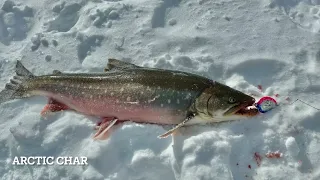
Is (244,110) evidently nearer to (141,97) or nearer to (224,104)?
(224,104)

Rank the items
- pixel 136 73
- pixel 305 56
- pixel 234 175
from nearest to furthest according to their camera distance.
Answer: pixel 234 175 < pixel 136 73 < pixel 305 56

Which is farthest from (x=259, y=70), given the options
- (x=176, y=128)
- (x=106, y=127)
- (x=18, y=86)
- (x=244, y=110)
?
(x=18, y=86)

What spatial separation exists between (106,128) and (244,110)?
158 centimetres

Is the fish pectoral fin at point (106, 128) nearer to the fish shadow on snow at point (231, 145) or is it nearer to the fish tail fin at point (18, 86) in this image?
the fish shadow on snow at point (231, 145)

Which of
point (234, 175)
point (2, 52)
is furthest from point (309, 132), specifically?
point (2, 52)

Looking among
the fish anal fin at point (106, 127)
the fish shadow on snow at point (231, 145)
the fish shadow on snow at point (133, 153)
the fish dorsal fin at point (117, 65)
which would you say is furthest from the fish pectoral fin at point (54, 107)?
the fish shadow on snow at point (231, 145)

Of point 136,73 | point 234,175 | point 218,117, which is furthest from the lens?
point 136,73

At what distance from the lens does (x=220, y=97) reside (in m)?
4.39

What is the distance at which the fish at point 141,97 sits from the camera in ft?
14.5

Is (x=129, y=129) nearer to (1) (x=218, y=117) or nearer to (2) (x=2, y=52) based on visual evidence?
(1) (x=218, y=117)

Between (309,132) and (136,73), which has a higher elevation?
(136,73)

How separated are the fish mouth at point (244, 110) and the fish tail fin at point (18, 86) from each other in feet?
8.87

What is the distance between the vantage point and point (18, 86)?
546cm

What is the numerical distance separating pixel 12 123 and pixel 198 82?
8.01 feet
